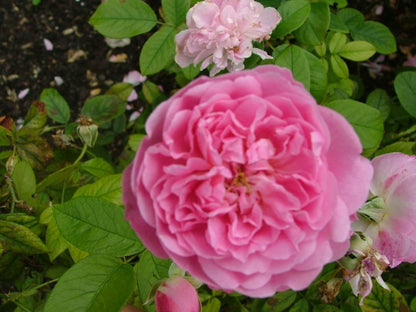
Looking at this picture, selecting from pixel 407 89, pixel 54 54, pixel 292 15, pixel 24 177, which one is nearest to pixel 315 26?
pixel 292 15

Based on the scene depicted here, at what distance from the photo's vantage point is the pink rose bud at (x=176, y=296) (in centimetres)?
60

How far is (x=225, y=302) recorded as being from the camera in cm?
110

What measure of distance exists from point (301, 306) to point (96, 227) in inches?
18.9

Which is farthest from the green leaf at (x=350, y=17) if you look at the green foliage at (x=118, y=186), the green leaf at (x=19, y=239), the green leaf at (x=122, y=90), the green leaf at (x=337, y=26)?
the green leaf at (x=19, y=239)

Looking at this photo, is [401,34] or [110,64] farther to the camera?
[110,64]

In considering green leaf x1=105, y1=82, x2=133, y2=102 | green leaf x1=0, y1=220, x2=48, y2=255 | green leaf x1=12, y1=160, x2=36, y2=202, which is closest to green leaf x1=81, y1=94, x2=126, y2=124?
green leaf x1=105, y1=82, x2=133, y2=102

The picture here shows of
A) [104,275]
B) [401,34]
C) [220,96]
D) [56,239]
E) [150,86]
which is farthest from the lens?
[401,34]

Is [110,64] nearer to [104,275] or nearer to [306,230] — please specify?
[104,275]

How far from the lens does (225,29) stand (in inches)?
29.0

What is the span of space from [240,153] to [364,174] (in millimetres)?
145

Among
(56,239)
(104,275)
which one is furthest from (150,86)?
(104,275)

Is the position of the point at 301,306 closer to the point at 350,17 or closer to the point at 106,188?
the point at 106,188

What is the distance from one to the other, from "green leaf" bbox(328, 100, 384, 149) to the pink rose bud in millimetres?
400

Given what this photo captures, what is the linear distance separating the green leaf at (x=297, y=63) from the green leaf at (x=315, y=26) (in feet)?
0.47
